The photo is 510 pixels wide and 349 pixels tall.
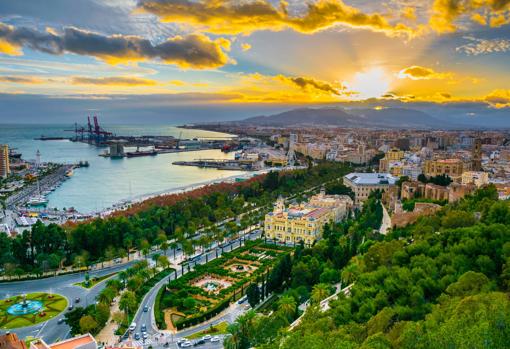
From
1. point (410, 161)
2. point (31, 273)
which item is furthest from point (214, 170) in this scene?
point (31, 273)

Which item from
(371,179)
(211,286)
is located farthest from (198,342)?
(371,179)

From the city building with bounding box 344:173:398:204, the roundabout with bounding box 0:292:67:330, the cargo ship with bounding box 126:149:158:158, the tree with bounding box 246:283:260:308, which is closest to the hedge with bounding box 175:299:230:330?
the tree with bounding box 246:283:260:308

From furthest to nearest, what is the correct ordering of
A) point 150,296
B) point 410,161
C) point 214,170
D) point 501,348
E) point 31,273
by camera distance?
point 214,170
point 410,161
point 31,273
point 150,296
point 501,348

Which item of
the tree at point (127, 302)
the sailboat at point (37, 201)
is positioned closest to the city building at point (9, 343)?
the tree at point (127, 302)

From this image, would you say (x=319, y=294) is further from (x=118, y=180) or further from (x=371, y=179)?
(x=118, y=180)

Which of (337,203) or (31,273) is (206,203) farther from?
(31,273)

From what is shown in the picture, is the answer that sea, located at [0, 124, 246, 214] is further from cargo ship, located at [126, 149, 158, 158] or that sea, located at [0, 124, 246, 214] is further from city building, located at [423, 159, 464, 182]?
city building, located at [423, 159, 464, 182]
